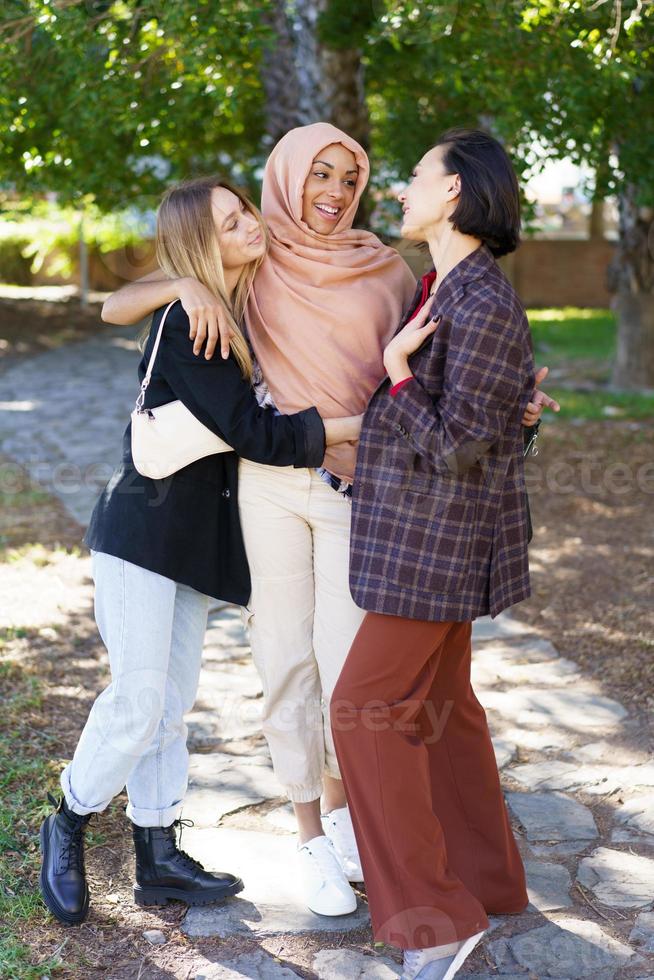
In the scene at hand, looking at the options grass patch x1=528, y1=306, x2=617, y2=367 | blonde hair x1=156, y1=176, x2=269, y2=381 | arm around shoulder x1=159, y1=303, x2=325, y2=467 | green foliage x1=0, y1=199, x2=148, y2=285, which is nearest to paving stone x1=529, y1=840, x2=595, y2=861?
arm around shoulder x1=159, y1=303, x2=325, y2=467

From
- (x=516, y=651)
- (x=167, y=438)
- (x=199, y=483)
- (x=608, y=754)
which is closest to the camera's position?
(x=167, y=438)

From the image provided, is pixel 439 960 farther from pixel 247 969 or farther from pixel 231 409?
pixel 231 409

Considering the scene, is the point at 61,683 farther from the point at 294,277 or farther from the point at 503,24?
the point at 503,24

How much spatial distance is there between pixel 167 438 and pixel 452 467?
695 mm

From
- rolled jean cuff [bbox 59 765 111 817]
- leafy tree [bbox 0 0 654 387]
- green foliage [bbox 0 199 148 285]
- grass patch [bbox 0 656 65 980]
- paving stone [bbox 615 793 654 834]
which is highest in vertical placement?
leafy tree [bbox 0 0 654 387]

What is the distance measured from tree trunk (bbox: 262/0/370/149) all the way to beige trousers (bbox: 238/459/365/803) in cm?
487

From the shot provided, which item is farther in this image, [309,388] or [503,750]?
[503,750]

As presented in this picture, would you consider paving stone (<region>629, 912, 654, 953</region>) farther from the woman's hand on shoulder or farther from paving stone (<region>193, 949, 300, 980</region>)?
the woman's hand on shoulder

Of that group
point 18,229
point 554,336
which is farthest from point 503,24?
point 18,229

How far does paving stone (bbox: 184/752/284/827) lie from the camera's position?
3.34m

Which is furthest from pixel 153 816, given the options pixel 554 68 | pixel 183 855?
pixel 554 68

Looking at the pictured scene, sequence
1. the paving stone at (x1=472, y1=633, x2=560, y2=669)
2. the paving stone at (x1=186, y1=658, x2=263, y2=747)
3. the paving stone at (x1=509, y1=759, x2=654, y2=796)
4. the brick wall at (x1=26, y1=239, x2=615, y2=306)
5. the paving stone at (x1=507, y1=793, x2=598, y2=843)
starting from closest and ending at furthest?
the paving stone at (x1=507, y1=793, x2=598, y2=843)
the paving stone at (x1=509, y1=759, x2=654, y2=796)
the paving stone at (x1=186, y1=658, x2=263, y2=747)
the paving stone at (x1=472, y1=633, x2=560, y2=669)
the brick wall at (x1=26, y1=239, x2=615, y2=306)

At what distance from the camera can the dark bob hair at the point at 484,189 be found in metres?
2.36

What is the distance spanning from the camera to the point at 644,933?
8.80 ft
